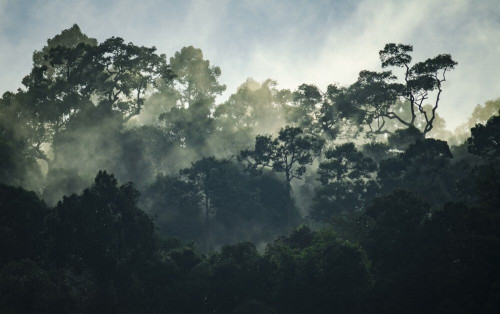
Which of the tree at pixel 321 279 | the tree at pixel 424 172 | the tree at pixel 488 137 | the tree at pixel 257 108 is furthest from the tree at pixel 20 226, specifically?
the tree at pixel 257 108

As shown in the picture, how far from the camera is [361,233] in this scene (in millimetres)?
33438

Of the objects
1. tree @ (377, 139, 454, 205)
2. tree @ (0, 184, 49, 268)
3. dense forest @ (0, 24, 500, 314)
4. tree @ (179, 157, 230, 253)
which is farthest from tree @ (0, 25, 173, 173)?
tree @ (377, 139, 454, 205)

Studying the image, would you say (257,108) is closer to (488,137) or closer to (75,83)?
(75,83)

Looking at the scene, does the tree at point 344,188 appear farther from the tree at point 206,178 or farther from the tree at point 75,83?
the tree at point 75,83

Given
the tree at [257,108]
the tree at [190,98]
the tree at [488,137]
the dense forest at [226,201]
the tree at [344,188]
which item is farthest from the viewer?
the tree at [257,108]

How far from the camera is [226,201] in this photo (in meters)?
53.3

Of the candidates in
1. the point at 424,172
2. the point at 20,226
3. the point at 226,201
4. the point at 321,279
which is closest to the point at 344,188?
the point at 424,172

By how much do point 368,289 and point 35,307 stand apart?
2077 centimetres

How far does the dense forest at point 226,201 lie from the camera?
2583 cm

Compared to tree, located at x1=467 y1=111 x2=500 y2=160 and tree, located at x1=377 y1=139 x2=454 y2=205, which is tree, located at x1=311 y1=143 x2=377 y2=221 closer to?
tree, located at x1=377 y1=139 x2=454 y2=205

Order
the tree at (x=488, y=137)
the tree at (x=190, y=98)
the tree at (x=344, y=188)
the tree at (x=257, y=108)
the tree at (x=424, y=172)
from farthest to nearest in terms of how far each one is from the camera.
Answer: the tree at (x=257, y=108) → the tree at (x=190, y=98) → the tree at (x=344, y=188) → the tree at (x=424, y=172) → the tree at (x=488, y=137)

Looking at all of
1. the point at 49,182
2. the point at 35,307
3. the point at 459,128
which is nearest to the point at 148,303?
the point at 35,307

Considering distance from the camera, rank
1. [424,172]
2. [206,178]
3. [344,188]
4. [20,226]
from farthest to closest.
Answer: [206,178], [344,188], [424,172], [20,226]

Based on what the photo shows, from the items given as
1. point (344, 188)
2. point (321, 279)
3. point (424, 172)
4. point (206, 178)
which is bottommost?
point (321, 279)
